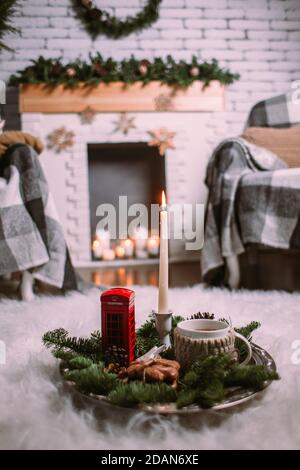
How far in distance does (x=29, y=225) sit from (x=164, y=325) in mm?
1024

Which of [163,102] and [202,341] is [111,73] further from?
[202,341]

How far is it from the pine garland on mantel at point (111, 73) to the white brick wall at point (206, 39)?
10.8 inches

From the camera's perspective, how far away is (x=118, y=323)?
0.69m

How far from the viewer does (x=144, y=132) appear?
109 inches

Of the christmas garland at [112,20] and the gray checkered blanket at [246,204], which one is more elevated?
the christmas garland at [112,20]

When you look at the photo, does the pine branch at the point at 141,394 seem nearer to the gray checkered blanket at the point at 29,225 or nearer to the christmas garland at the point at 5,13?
the gray checkered blanket at the point at 29,225

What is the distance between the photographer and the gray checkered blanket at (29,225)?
156 centimetres

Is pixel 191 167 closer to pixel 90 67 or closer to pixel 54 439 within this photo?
pixel 90 67

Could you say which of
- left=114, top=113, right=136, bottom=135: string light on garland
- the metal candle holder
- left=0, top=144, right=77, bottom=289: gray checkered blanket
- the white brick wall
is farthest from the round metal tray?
the white brick wall

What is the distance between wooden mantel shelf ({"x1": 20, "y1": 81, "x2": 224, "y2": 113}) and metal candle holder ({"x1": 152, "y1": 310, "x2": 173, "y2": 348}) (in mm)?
2184

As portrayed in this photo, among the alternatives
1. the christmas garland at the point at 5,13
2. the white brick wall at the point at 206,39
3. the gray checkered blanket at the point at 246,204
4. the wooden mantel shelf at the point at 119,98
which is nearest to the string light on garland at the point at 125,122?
the wooden mantel shelf at the point at 119,98

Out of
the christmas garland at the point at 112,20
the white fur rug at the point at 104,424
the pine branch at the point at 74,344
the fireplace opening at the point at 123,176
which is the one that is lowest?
the white fur rug at the point at 104,424

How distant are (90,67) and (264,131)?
1165 millimetres

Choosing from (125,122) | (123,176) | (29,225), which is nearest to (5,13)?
(125,122)
